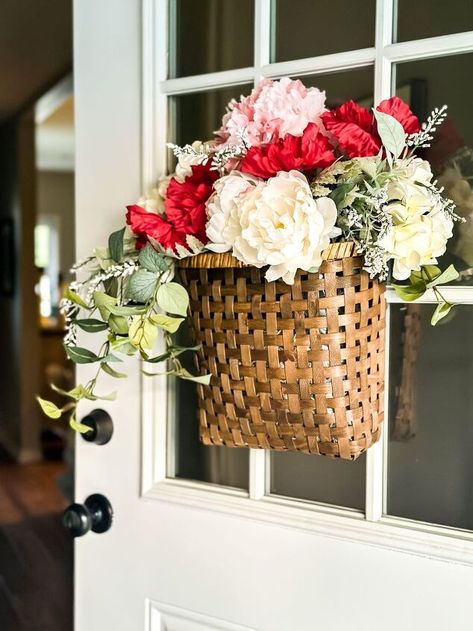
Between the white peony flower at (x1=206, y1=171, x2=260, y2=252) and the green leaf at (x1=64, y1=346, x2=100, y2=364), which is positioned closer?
the white peony flower at (x1=206, y1=171, x2=260, y2=252)

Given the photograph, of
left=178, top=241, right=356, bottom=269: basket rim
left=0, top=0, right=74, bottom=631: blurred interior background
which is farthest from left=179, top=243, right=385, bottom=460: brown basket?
left=0, top=0, right=74, bottom=631: blurred interior background

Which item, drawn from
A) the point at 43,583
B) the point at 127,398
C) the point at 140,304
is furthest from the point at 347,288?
the point at 43,583

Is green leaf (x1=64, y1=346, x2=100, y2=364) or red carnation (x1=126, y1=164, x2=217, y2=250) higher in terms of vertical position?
red carnation (x1=126, y1=164, x2=217, y2=250)

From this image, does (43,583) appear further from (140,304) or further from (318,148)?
(318,148)

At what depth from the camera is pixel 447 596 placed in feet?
3.22

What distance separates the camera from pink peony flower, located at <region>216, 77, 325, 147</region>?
936 mm

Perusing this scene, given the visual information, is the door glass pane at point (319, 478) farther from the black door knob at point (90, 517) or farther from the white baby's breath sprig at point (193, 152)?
the white baby's breath sprig at point (193, 152)

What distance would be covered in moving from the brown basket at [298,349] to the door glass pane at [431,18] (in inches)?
13.7

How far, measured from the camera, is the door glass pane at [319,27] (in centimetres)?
107

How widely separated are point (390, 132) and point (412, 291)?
200 mm

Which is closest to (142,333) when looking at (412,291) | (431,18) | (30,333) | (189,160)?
(189,160)

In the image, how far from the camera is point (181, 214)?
982mm

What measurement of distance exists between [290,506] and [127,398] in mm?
335

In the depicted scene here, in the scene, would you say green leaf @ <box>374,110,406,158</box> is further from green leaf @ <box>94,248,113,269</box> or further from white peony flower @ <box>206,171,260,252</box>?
green leaf @ <box>94,248,113,269</box>
